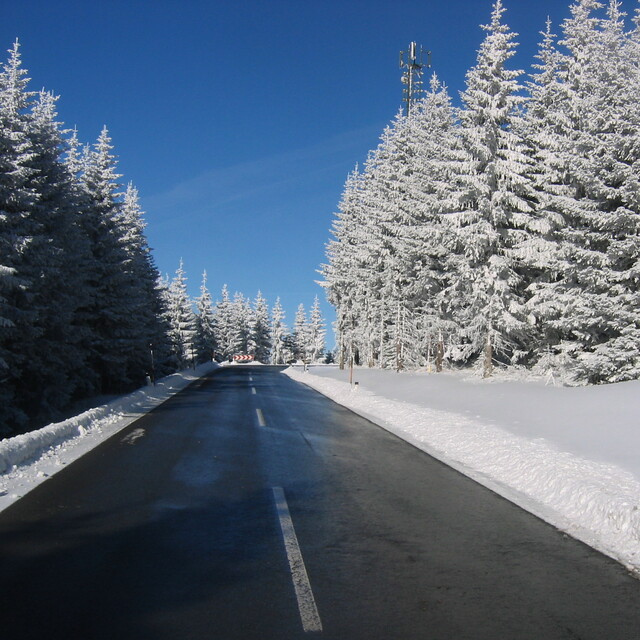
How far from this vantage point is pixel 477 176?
78.5 feet

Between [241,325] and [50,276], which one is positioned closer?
[50,276]

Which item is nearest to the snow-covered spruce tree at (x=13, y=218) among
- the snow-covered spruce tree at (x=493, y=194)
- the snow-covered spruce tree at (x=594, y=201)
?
the snow-covered spruce tree at (x=493, y=194)

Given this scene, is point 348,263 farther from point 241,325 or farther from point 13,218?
point 241,325

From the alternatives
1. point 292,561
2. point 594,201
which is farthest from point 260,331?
point 292,561

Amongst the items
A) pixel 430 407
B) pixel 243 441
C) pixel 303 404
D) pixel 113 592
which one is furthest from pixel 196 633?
pixel 303 404

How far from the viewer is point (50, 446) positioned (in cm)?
1105

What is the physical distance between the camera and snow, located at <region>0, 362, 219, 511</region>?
8.24m

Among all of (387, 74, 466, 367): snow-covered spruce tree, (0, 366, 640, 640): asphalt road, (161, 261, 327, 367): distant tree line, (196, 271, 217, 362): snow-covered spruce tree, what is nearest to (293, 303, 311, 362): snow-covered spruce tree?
(161, 261, 327, 367): distant tree line

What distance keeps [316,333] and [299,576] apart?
103 m

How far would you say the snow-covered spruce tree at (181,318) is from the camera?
6282cm

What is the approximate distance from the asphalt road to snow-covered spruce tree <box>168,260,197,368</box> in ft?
179

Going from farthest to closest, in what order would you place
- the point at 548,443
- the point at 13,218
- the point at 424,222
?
1. the point at 424,222
2. the point at 13,218
3. the point at 548,443

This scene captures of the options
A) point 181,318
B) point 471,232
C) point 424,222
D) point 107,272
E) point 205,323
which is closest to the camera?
point 471,232

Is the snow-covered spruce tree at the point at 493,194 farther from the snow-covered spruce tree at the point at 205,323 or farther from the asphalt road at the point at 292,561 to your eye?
the snow-covered spruce tree at the point at 205,323
